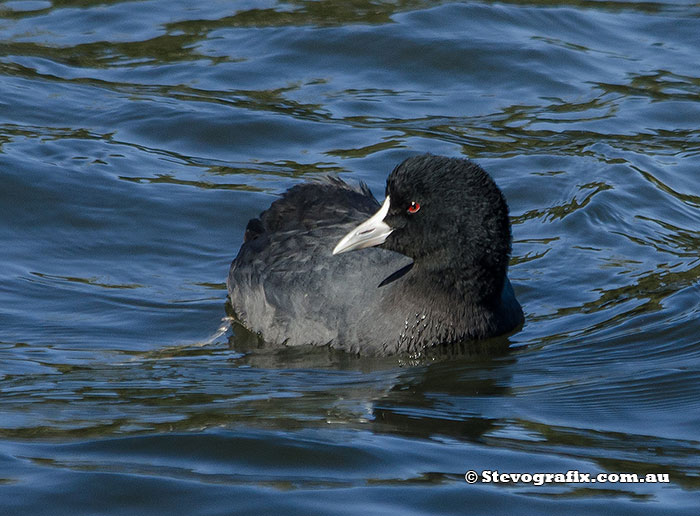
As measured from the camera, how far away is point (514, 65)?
11.5m

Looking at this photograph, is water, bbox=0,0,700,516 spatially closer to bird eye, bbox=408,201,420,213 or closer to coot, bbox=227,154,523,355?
coot, bbox=227,154,523,355

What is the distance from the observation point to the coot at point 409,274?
22.2ft

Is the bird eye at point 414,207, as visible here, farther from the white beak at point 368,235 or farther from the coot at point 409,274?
the white beak at point 368,235

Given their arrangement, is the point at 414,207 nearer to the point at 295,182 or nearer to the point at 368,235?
the point at 368,235

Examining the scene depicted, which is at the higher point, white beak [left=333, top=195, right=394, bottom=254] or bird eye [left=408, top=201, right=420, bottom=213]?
bird eye [left=408, top=201, right=420, bottom=213]

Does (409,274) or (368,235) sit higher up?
(368,235)

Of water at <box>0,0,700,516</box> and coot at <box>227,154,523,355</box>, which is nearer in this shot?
water at <box>0,0,700,516</box>

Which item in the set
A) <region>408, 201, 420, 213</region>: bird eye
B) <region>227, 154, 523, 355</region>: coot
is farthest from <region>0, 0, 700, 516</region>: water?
<region>408, 201, 420, 213</region>: bird eye

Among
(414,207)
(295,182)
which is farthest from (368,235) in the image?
(295,182)

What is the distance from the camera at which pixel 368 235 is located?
6.88 meters

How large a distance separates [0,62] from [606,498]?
803cm

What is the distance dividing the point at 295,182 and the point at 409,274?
263 cm

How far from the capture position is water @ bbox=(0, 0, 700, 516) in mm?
5148

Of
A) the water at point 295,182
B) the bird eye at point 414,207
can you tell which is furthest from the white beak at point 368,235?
the water at point 295,182
